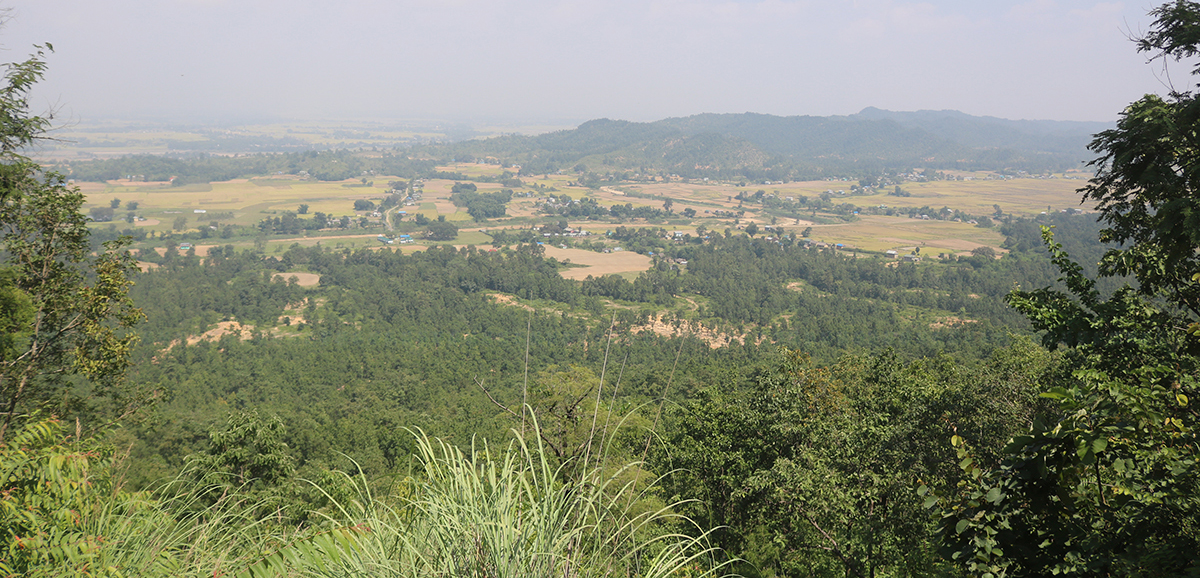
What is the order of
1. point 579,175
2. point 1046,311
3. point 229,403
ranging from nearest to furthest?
1. point 1046,311
2. point 229,403
3. point 579,175

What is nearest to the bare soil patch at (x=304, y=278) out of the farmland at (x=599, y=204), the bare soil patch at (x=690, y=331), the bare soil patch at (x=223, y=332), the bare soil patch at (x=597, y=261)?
the bare soil patch at (x=223, y=332)

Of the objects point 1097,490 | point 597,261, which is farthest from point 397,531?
point 597,261

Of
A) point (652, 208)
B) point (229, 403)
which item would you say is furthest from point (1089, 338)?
point (652, 208)

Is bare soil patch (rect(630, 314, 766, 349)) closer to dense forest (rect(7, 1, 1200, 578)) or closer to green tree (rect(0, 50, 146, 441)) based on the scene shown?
dense forest (rect(7, 1, 1200, 578))

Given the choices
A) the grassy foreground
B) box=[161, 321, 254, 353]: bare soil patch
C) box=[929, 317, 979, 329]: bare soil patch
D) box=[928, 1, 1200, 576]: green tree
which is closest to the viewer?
the grassy foreground

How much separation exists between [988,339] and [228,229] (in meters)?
104

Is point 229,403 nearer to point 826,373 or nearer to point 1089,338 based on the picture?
point 826,373

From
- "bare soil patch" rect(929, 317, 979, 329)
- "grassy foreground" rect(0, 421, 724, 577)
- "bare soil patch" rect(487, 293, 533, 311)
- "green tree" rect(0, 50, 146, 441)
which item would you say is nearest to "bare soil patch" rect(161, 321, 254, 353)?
"bare soil patch" rect(487, 293, 533, 311)

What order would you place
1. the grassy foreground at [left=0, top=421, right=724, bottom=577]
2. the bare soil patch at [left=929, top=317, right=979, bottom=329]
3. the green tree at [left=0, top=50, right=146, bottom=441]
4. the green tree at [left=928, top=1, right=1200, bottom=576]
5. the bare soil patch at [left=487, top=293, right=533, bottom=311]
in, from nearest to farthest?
the grassy foreground at [left=0, top=421, right=724, bottom=577] → the green tree at [left=928, top=1, right=1200, bottom=576] → the green tree at [left=0, top=50, right=146, bottom=441] → the bare soil patch at [left=929, top=317, right=979, bottom=329] → the bare soil patch at [left=487, top=293, right=533, bottom=311]

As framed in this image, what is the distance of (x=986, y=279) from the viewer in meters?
73.1

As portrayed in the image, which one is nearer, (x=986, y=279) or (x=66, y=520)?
(x=66, y=520)

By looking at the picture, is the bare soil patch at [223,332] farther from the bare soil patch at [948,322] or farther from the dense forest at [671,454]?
the bare soil patch at [948,322]

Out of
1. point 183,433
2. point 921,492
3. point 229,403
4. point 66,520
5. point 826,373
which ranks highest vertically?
point 921,492

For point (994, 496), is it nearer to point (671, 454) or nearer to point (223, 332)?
point (671, 454)
